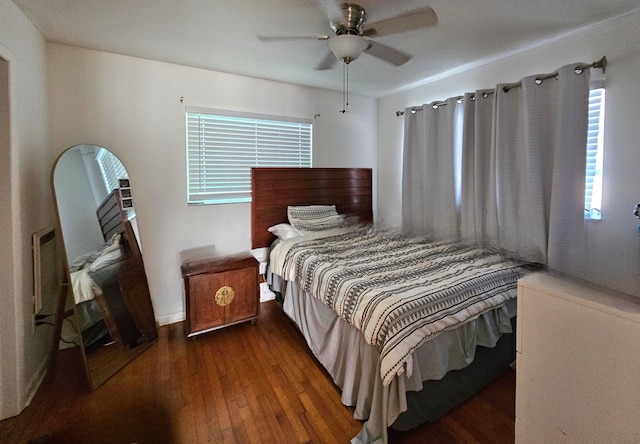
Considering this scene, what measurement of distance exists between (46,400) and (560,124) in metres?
3.65

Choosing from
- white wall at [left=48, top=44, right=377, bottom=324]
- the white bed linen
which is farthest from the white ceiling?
the white bed linen

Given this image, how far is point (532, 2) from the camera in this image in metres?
1.61

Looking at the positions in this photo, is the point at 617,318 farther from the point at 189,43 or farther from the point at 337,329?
the point at 189,43

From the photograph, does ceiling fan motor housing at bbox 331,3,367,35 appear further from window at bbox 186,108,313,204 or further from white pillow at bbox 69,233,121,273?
white pillow at bbox 69,233,121,273

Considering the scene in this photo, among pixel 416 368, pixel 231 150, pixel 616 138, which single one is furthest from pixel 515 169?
pixel 231 150

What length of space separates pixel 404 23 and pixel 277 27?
81 cm

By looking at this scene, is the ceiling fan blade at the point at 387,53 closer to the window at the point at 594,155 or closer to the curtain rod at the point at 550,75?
the curtain rod at the point at 550,75

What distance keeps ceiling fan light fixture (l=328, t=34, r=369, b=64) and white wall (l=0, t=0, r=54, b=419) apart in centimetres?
172

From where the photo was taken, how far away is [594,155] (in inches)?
75.4

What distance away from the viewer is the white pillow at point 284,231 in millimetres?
2838

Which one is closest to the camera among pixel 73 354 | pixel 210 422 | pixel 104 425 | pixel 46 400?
pixel 104 425

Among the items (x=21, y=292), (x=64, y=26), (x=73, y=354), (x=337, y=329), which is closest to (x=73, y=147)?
(x=64, y=26)

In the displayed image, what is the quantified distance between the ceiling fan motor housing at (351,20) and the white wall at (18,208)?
1765mm

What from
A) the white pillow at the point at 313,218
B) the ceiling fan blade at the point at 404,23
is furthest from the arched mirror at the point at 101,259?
the ceiling fan blade at the point at 404,23
